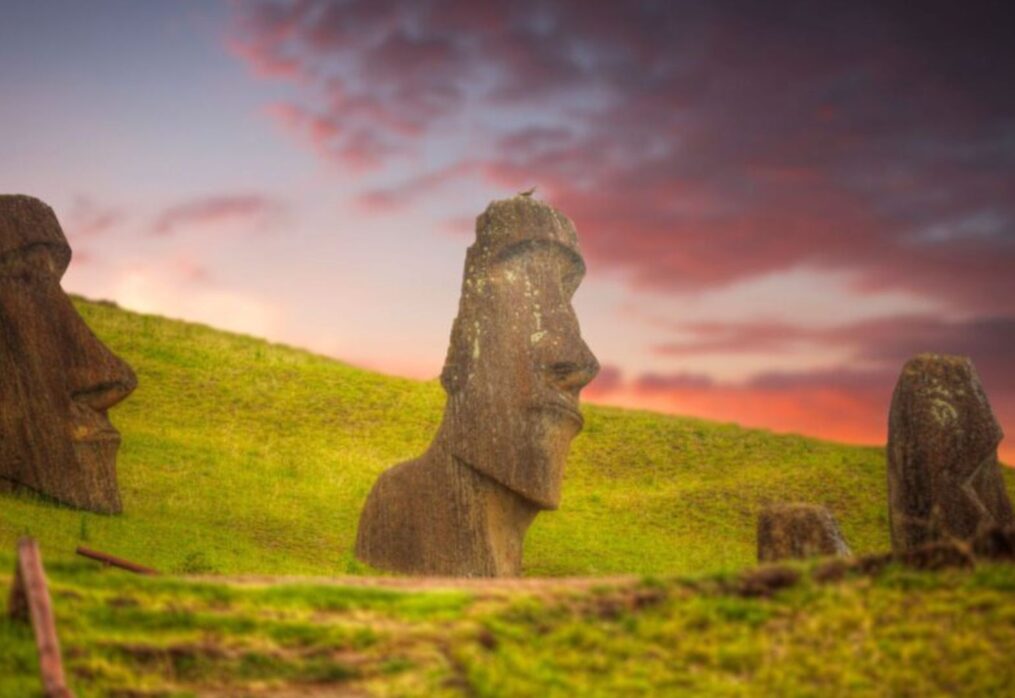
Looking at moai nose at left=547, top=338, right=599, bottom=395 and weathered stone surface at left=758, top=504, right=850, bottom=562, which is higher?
moai nose at left=547, top=338, right=599, bottom=395

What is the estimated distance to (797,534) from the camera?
662 inches

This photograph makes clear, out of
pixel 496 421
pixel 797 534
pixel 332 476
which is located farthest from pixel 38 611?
pixel 332 476

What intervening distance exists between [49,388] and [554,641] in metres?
15.3

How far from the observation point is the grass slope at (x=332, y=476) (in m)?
22.5

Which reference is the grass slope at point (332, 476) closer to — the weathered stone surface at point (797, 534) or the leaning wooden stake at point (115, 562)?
the leaning wooden stake at point (115, 562)

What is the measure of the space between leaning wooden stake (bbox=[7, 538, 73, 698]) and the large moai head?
30.1 feet

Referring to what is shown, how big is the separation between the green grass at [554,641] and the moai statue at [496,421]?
7.59 m

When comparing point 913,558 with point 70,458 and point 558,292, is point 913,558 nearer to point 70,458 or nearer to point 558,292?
point 558,292

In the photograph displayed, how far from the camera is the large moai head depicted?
1912 cm

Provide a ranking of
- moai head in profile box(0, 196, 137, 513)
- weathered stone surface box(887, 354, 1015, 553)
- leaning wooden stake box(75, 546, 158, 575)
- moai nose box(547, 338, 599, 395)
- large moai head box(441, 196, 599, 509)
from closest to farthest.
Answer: leaning wooden stake box(75, 546, 158, 575)
weathered stone surface box(887, 354, 1015, 553)
large moai head box(441, 196, 599, 509)
moai nose box(547, 338, 599, 395)
moai head in profile box(0, 196, 137, 513)

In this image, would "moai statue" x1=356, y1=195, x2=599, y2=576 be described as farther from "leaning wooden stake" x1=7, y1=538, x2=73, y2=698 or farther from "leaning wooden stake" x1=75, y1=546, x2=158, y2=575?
"leaning wooden stake" x1=7, y1=538, x2=73, y2=698

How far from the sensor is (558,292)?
786 inches

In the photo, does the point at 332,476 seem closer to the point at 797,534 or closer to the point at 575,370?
the point at 575,370

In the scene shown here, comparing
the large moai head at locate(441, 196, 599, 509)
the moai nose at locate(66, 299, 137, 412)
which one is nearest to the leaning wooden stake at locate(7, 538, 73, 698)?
the large moai head at locate(441, 196, 599, 509)
